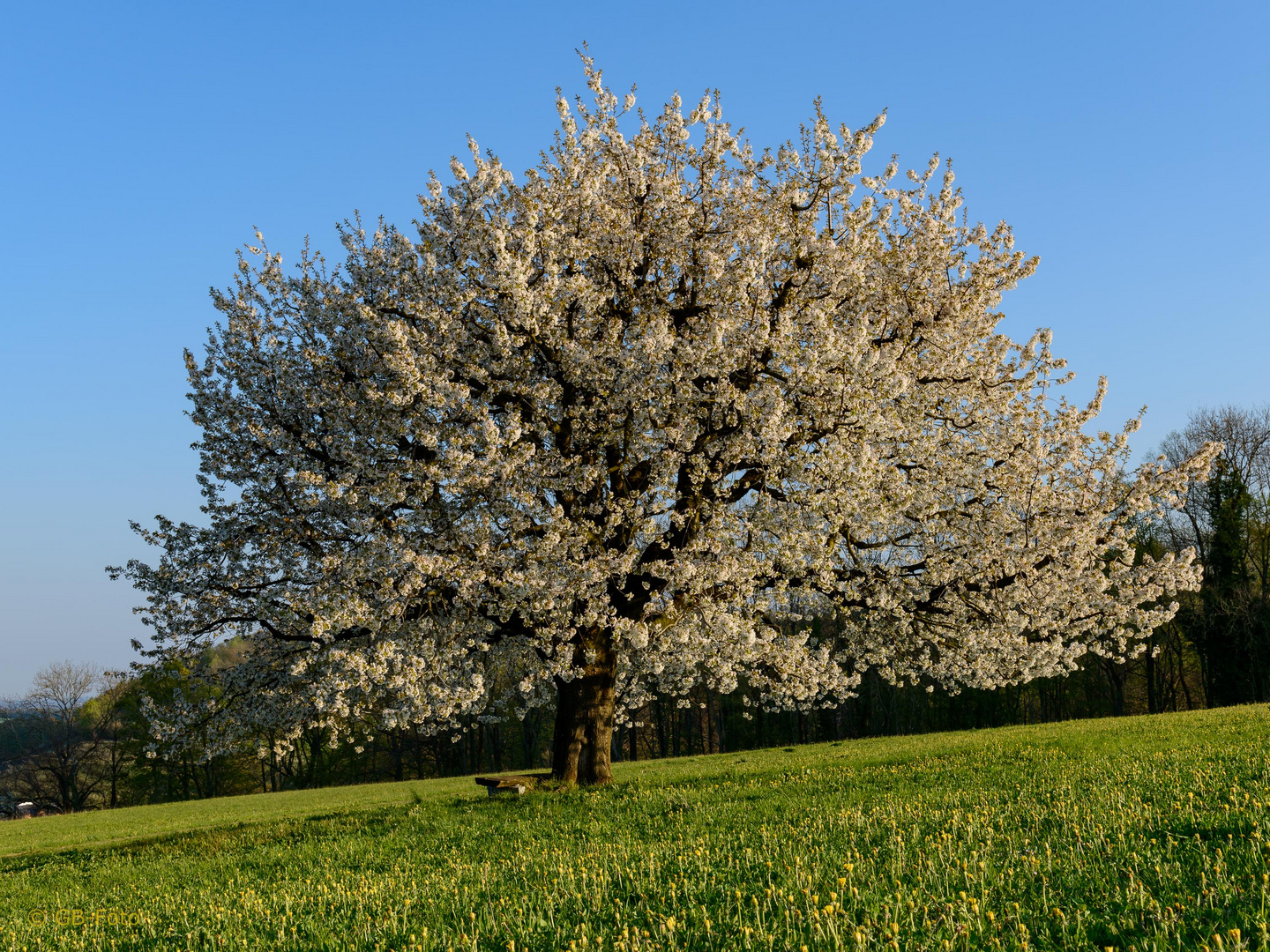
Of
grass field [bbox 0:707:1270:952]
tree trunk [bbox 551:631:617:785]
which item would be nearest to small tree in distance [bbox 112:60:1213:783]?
tree trunk [bbox 551:631:617:785]

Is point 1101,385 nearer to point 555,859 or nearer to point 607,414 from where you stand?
point 607,414

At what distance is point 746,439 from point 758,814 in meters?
6.90

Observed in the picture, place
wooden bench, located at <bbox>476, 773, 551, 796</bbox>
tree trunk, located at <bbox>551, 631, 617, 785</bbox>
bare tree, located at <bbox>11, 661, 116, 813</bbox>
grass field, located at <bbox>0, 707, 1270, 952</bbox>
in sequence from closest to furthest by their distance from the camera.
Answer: grass field, located at <bbox>0, 707, 1270, 952</bbox> → tree trunk, located at <bbox>551, 631, 617, 785</bbox> → wooden bench, located at <bbox>476, 773, 551, 796</bbox> → bare tree, located at <bbox>11, 661, 116, 813</bbox>

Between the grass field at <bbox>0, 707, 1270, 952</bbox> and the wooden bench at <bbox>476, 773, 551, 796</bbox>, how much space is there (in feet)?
6.85

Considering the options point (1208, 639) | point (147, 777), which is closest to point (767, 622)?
point (1208, 639)

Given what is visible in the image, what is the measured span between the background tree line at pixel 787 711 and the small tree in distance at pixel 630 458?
36.1m

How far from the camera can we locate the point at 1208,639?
53406 mm

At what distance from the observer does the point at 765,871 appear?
7641 mm

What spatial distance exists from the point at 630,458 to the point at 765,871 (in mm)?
10390

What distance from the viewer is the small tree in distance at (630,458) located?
15938 mm

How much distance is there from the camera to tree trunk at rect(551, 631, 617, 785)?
62.2ft
